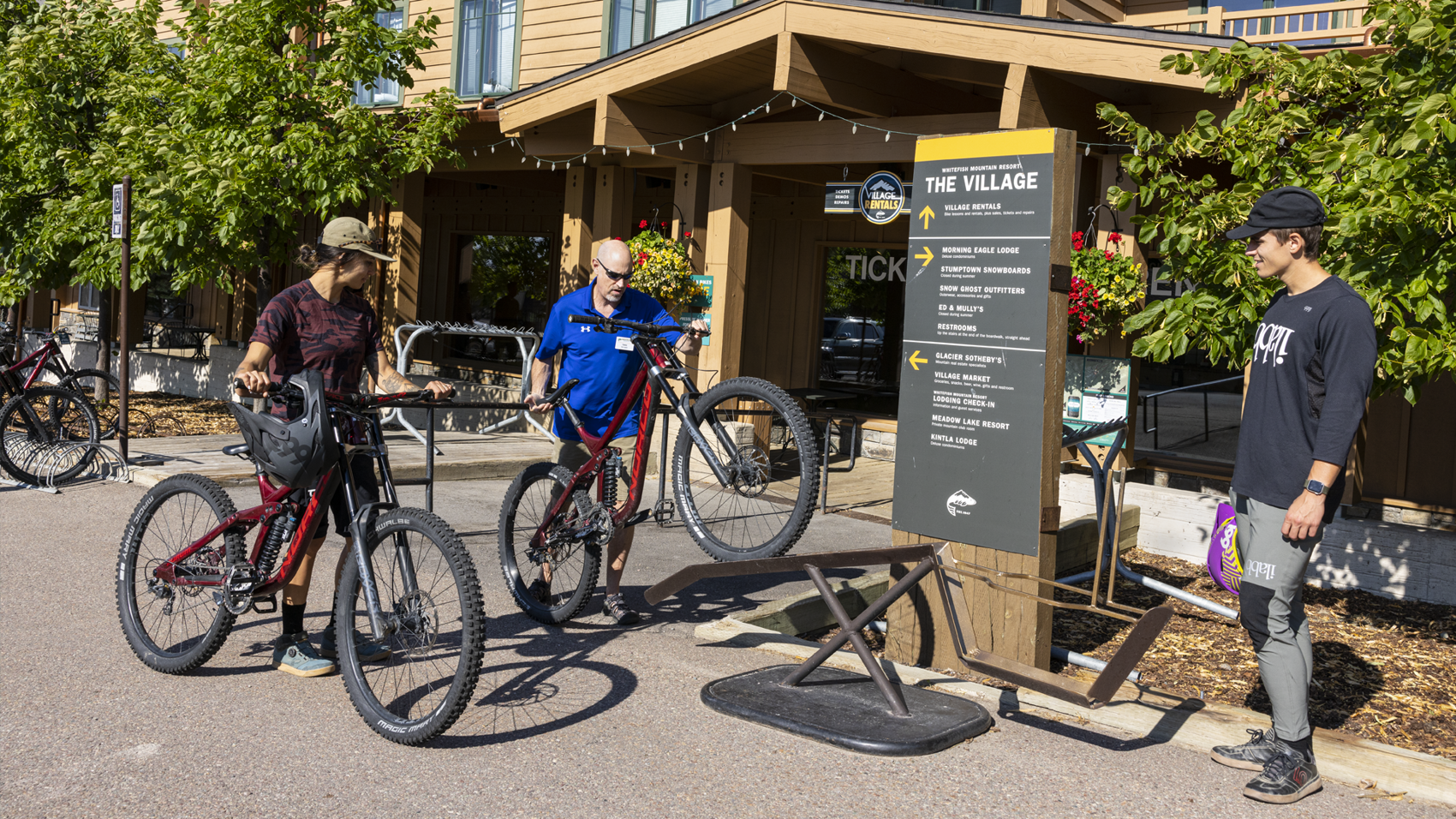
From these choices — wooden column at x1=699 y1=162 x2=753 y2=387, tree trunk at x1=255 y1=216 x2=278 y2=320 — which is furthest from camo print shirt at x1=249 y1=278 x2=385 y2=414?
tree trunk at x1=255 y1=216 x2=278 y2=320

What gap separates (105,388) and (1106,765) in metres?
14.0

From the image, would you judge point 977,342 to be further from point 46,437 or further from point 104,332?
point 104,332

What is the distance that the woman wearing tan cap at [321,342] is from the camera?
4.50 meters

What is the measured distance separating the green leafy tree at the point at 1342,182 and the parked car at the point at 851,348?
25.3ft

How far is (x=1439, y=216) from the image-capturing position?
4.51 m

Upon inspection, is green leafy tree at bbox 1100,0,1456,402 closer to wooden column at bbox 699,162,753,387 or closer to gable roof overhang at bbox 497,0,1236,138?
gable roof overhang at bbox 497,0,1236,138

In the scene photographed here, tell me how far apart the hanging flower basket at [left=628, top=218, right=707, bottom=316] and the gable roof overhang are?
3.46ft

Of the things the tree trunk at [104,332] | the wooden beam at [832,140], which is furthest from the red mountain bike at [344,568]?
the tree trunk at [104,332]

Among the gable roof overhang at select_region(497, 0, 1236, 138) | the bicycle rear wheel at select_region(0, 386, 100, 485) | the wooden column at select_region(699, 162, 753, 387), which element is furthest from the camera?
the wooden column at select_region(699, 162, 753, 387)

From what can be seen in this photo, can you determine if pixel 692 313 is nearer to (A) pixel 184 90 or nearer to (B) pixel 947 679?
(A) pixel 184 90

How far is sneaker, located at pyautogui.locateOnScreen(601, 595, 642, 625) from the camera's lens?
5453 mm

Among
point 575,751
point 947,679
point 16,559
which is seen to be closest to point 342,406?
point 575,751

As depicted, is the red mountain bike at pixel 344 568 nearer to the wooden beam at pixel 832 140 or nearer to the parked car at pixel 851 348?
the wooden beam at pixel 832 140

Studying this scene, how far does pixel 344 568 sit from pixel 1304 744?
3.18 m
